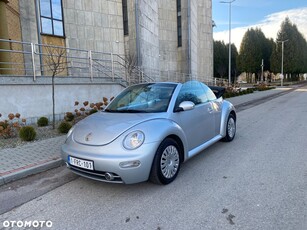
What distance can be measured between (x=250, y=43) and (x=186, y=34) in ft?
130

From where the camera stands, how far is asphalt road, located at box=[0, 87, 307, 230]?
2.63 m

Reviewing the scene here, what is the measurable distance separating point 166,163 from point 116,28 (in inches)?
587

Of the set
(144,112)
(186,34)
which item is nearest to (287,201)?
(144,112)

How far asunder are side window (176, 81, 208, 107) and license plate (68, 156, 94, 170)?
1746mm

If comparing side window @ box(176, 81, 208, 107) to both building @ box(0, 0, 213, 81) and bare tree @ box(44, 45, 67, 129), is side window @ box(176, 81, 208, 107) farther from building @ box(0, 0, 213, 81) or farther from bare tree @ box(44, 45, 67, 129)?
building @ box(0, 0, 213, 81)

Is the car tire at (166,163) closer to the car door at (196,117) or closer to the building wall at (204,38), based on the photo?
the car door at (196,117)

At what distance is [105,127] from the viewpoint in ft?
11.2

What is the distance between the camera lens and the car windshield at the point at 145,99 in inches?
157

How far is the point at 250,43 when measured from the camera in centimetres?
5953

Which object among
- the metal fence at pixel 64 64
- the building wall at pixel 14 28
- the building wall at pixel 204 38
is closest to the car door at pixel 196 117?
the metal fence at pixel 64 64

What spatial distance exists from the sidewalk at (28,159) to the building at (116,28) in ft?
24.4

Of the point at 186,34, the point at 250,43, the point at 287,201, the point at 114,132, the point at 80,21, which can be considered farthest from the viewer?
the point at 250,43

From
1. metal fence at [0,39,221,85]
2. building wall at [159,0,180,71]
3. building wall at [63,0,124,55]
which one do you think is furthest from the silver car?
building wall at [159,0,180,71]

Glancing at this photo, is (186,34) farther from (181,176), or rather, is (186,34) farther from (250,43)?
(250,43)
